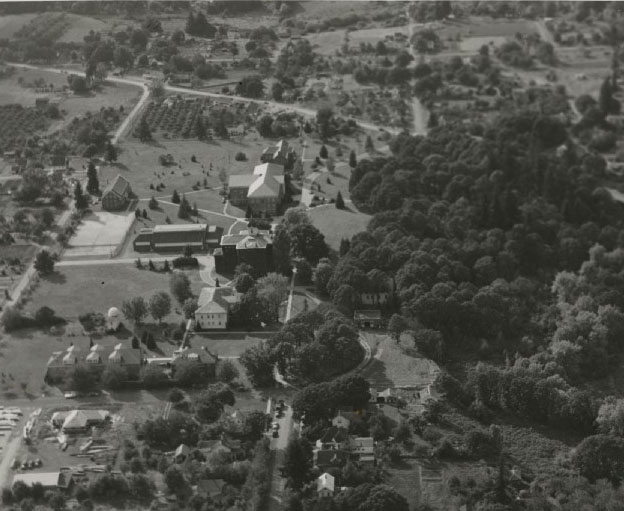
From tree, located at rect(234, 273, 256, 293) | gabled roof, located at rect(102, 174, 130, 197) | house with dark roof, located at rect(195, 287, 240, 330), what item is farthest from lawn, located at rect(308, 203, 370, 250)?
gabled roof, located at rect(102, 174, 130, 197)

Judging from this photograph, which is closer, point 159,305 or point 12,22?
point 159,305

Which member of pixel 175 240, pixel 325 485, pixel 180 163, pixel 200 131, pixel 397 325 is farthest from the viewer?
pixel 200 131

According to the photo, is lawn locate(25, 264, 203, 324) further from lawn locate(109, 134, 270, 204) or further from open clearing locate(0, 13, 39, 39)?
open clearing locate(0, 13, 39, 39)

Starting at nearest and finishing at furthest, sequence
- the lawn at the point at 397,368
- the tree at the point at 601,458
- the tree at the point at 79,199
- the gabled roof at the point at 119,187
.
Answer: the tree at the point at 601,458 → the lawn at the point at 397,368 → the tree at the point at 79,199 → the gabled roof at the point at 119,187

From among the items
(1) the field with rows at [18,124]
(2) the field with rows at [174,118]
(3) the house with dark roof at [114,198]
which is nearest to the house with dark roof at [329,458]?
(3) the house with dark roof at [114,198]

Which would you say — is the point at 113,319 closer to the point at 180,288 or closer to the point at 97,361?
the point at 180,288

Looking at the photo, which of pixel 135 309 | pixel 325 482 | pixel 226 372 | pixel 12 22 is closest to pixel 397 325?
pixel 226 372

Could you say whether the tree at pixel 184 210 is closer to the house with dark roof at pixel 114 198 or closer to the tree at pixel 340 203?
the house with dark roof at pixel 114 198
